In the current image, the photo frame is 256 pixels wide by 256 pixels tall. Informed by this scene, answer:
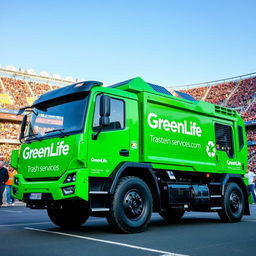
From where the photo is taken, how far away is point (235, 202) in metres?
9.48

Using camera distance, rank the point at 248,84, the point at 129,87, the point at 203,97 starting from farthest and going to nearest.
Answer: the point at 203,97, the point at 248,84, the point at 129,87


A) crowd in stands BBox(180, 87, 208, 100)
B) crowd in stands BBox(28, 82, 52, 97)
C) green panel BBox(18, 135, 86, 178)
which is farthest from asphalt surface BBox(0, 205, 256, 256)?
crowd in stands BBox(180, 87, 208, 100)

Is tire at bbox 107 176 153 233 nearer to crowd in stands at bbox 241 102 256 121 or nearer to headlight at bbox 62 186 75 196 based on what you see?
headlight at bbox 62 186 75 196

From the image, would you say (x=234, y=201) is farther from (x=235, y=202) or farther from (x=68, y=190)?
(x=68, y=190)

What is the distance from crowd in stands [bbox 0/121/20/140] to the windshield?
120ft

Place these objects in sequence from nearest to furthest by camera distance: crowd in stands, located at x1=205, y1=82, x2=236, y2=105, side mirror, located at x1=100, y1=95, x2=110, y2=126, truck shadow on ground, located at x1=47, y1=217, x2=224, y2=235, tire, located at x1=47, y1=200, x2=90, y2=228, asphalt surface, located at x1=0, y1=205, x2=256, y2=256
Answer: asphalt surface, located at x1=0, y1=205, x2=256, y2=256 → side mirror, located at x1=100, y1=95, x2=110, y2=126 → truck shadow on ground, located at x1=47, y1=217, x2=224, y2=235 → tire, located at x1=47, y1=200, x2=90, y2=228 → crowd in stands, located at x1=205, y1=82, x2=236, y2=105

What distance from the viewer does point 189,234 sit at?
6.64 m

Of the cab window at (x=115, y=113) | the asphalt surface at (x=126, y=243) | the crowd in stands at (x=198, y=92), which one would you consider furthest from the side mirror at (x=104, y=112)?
the crowd in stands at (x=198, y=92)

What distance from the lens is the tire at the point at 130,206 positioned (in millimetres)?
6426

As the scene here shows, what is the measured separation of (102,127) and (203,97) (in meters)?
49.5

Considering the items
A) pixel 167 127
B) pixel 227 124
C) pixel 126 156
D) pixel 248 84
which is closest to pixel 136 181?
pixel 126 156

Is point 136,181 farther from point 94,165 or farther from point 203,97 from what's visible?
point 203,97

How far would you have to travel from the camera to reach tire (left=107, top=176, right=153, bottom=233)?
6.43 meters

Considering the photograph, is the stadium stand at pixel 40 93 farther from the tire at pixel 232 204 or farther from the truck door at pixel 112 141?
the truck door at pixel 112 141
